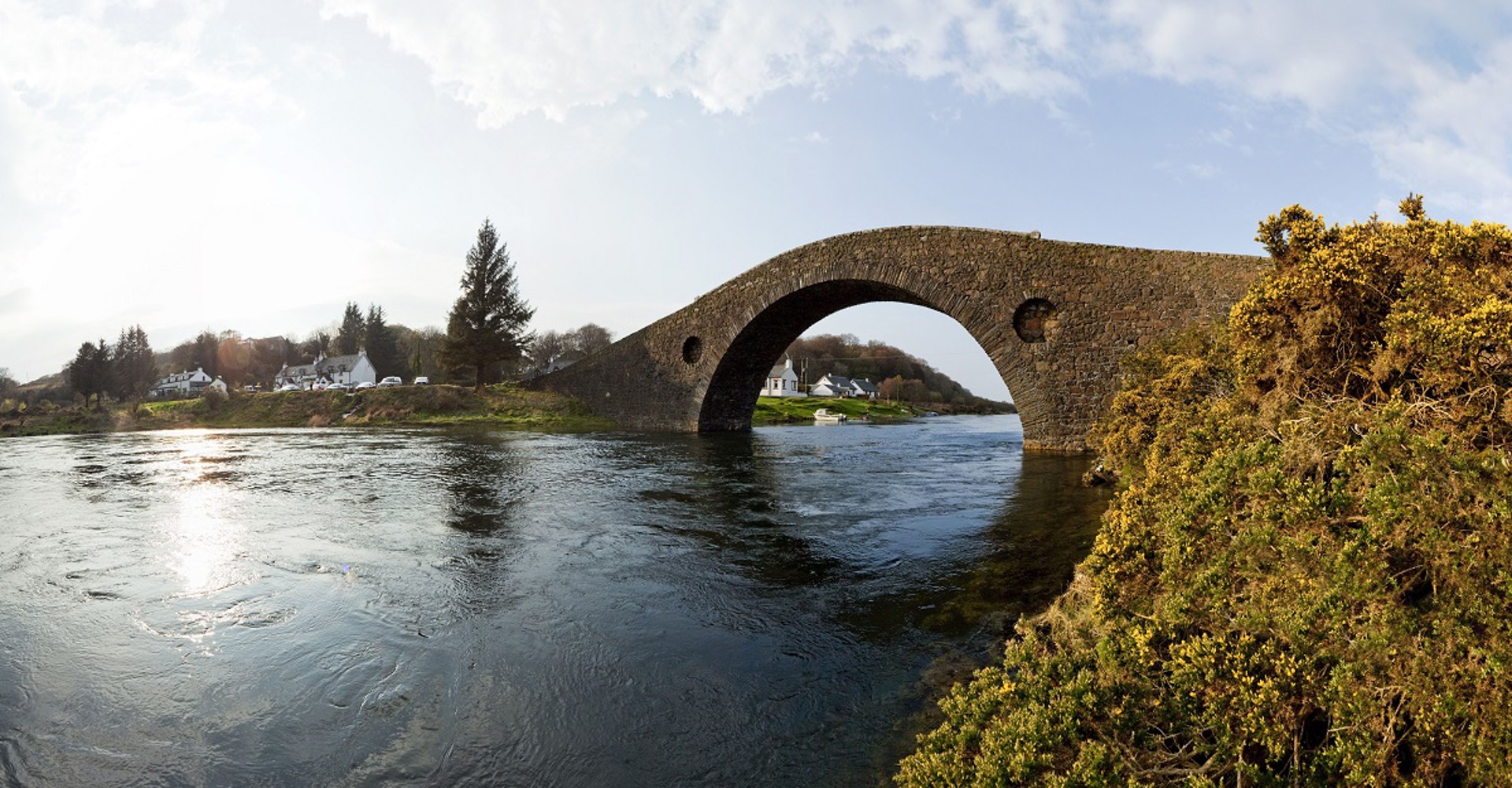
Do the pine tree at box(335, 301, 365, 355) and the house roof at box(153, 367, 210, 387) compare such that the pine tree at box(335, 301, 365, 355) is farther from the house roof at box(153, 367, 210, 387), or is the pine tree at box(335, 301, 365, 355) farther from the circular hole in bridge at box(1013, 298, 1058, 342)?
the circular hole in bridge at box(1013, 298, 1058, 342)

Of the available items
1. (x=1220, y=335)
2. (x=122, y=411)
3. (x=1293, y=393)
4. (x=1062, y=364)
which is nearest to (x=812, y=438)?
(x=1062, y=364)

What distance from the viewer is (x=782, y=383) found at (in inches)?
3644

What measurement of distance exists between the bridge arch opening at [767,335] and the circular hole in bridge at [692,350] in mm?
1405

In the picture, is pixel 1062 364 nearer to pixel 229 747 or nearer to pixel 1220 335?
pixel 1220 335

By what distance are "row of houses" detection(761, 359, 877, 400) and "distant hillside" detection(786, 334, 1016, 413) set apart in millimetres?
2225

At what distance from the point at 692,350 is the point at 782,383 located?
61.4 m

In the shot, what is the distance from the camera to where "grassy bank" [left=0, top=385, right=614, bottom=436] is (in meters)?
37.5

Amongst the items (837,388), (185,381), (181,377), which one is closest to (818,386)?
(837,388)

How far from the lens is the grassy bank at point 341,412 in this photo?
123 ft

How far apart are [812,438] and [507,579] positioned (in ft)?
79.7

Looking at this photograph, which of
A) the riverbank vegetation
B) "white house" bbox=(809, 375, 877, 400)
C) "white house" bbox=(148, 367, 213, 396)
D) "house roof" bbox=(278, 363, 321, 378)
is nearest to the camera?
the riverbank vegetation

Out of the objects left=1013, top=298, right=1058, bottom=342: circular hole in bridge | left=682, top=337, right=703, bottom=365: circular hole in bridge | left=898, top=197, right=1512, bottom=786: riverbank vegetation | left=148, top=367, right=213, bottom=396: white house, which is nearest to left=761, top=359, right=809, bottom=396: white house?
left=682, top=337, right=703, bottom=365: circular hole in bridge

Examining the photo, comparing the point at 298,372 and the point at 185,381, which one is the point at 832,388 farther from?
the point at 185,381

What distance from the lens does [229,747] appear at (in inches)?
151
